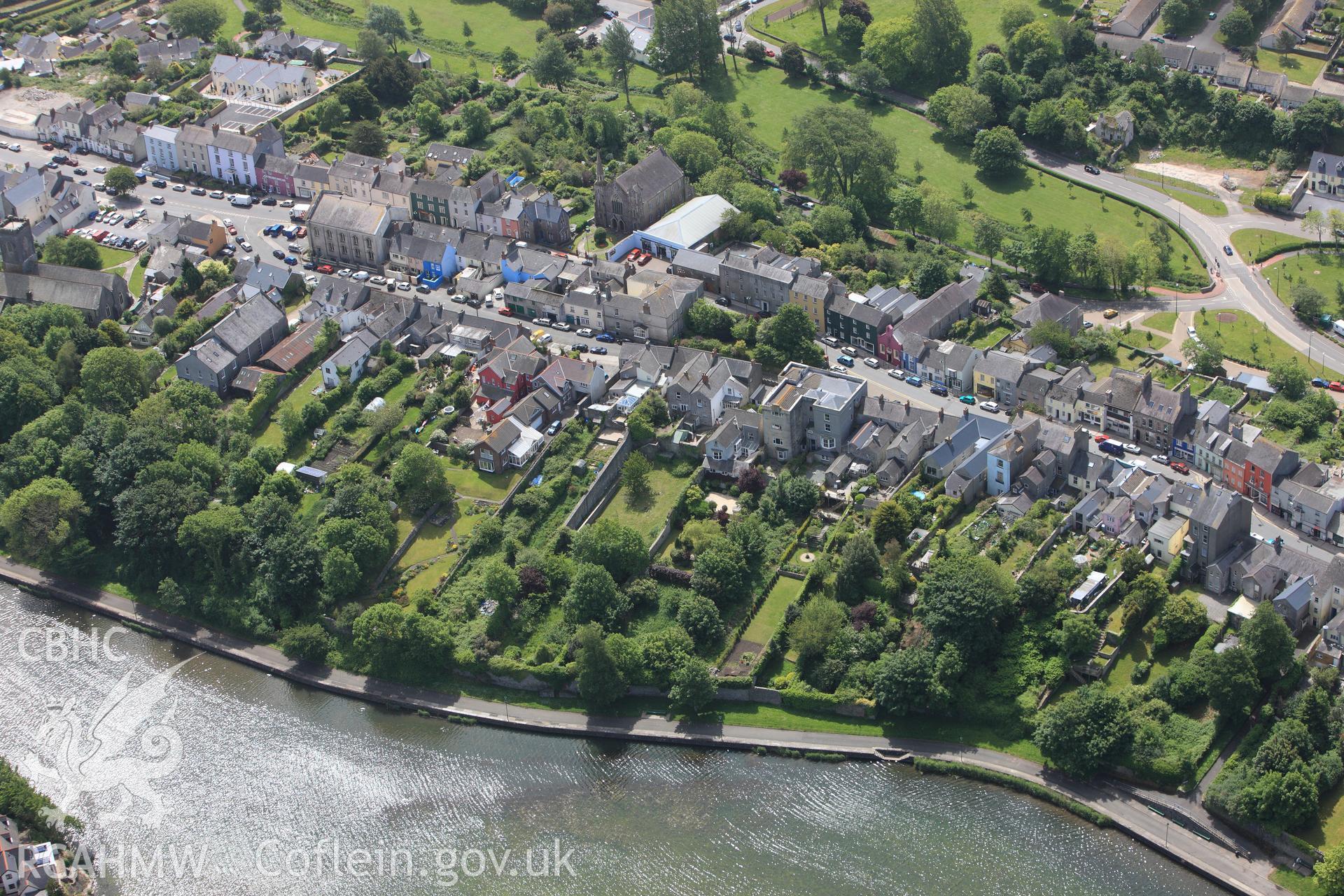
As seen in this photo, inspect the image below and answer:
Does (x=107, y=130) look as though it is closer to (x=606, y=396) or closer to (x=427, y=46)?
(x=427, y=46)

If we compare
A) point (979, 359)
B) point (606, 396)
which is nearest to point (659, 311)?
point (606, 396)

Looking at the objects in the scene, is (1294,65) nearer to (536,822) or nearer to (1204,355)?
(1204,355)

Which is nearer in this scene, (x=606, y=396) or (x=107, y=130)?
(x=606, y=396)

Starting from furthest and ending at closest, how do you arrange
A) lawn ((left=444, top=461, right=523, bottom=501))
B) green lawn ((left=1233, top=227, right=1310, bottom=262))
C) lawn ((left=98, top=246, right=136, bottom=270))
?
lawn ((left=98, top=246, right=136, bottom=270)) < green lawn ((left=1233, top=227, right=1310, bottom=262)) < lawn ((left=444, top=461, right=523, bottom=501))

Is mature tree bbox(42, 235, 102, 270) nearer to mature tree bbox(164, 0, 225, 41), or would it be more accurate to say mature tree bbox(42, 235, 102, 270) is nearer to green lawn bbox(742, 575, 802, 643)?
mature tree bbox(164, 0, 225, 41)

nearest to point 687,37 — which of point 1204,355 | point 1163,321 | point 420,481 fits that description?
point 1163,321

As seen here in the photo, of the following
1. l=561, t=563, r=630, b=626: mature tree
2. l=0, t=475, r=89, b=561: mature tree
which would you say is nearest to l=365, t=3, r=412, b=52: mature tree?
l=0, t=475, r=89, b=561: mature tree

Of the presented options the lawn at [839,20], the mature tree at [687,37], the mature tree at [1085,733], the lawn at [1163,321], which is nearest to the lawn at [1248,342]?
the lawn at [1163,321]
